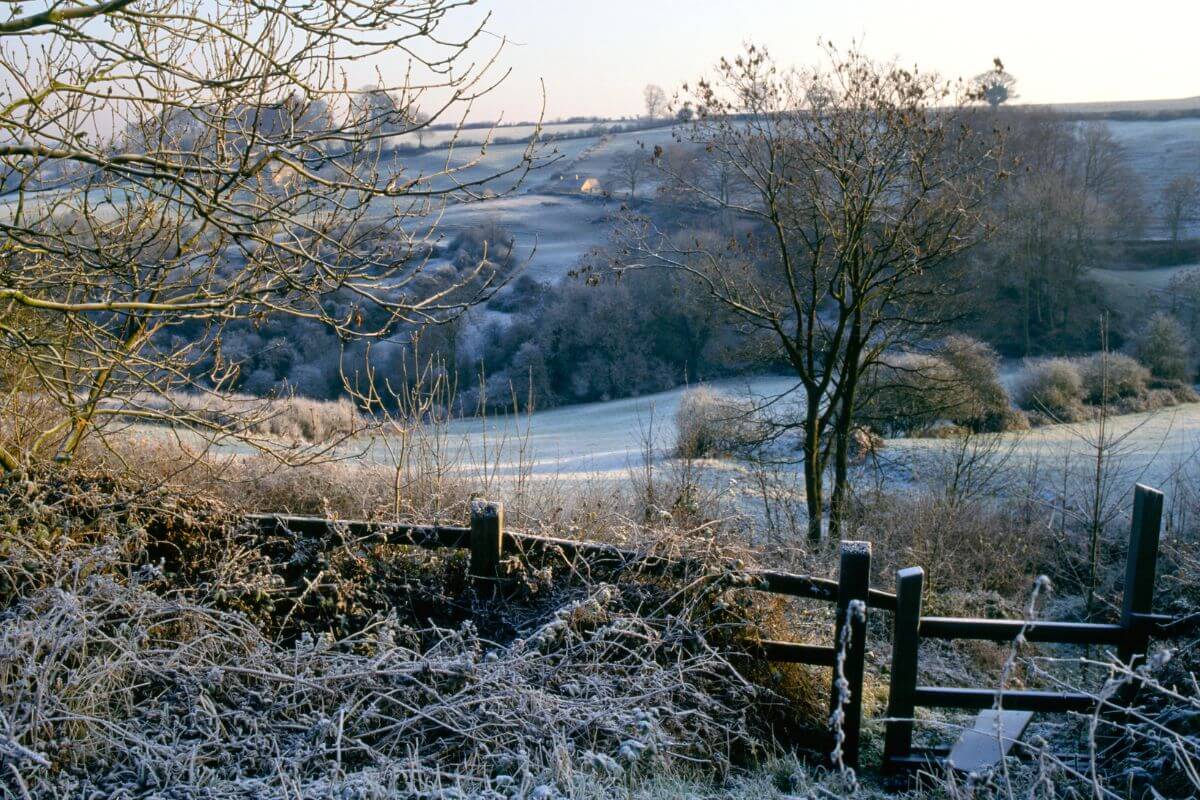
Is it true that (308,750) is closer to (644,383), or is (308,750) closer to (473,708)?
(473,708)

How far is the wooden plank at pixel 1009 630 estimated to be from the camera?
17.9 ft

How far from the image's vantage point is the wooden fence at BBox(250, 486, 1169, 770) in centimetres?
541

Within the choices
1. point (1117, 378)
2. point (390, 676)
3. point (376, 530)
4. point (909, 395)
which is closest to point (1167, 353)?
point (1117, 378)

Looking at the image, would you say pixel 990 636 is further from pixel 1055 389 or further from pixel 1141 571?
pixel 1055 389

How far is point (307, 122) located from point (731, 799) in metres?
4.60

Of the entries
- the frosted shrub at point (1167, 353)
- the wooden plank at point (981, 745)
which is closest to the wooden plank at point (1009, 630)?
the wooden plank at point (981, 745)

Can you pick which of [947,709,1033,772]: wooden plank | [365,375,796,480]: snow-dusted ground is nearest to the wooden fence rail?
[947,709,1033,772]: wooden plank

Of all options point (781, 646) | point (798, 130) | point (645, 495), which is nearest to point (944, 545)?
point (645, 495)

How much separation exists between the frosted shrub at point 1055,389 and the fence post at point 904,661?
2070cm

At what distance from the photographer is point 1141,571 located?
18.8 ft

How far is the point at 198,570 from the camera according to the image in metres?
5.80

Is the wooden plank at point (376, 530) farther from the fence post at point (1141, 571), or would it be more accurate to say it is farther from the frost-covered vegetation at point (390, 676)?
the fence post at point (1141, 571)

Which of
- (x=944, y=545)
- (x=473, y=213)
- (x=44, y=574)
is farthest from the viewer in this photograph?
(x=473, y=213)

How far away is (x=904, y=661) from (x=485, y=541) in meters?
2.63
